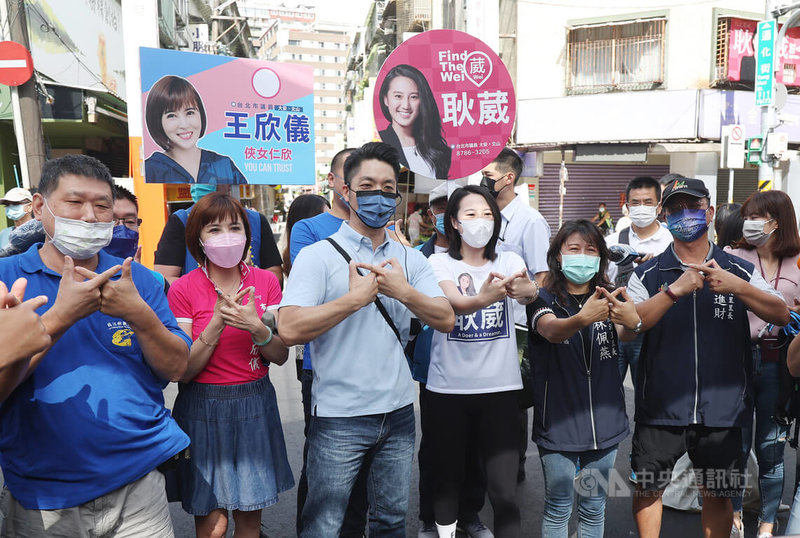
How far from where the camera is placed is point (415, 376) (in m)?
3.34

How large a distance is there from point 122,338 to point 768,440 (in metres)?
3.28

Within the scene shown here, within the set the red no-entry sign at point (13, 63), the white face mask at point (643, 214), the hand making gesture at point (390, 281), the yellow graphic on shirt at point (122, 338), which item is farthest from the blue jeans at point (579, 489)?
the red no-entry sign at point (13, 63)

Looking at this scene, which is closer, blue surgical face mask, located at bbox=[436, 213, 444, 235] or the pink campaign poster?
blue surgical face mask, located at bbox=[436, 213, 444, 235]

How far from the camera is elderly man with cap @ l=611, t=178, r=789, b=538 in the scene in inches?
111

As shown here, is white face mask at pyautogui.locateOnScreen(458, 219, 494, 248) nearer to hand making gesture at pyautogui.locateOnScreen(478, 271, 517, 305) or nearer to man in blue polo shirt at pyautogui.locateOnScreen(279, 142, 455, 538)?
hand making gesture at pyautogui.locateOnScreen(478, 271, 517, 305)

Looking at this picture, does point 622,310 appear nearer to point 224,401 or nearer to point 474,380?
point 474,380

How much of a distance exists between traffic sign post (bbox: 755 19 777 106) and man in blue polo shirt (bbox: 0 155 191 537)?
13212mm

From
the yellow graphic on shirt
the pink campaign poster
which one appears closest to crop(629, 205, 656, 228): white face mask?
the pink campaign poster

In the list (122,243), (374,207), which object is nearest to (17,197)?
(122,243)

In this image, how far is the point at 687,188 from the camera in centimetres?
285

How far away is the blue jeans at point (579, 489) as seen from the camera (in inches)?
111

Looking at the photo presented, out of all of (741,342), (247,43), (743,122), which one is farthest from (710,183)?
(247,43)

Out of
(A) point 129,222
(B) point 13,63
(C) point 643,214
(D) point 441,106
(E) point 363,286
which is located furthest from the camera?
(B) point 13,63

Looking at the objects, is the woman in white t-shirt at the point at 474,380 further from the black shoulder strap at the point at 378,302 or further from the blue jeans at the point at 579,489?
the black shoulder strap at the point at 378,302
